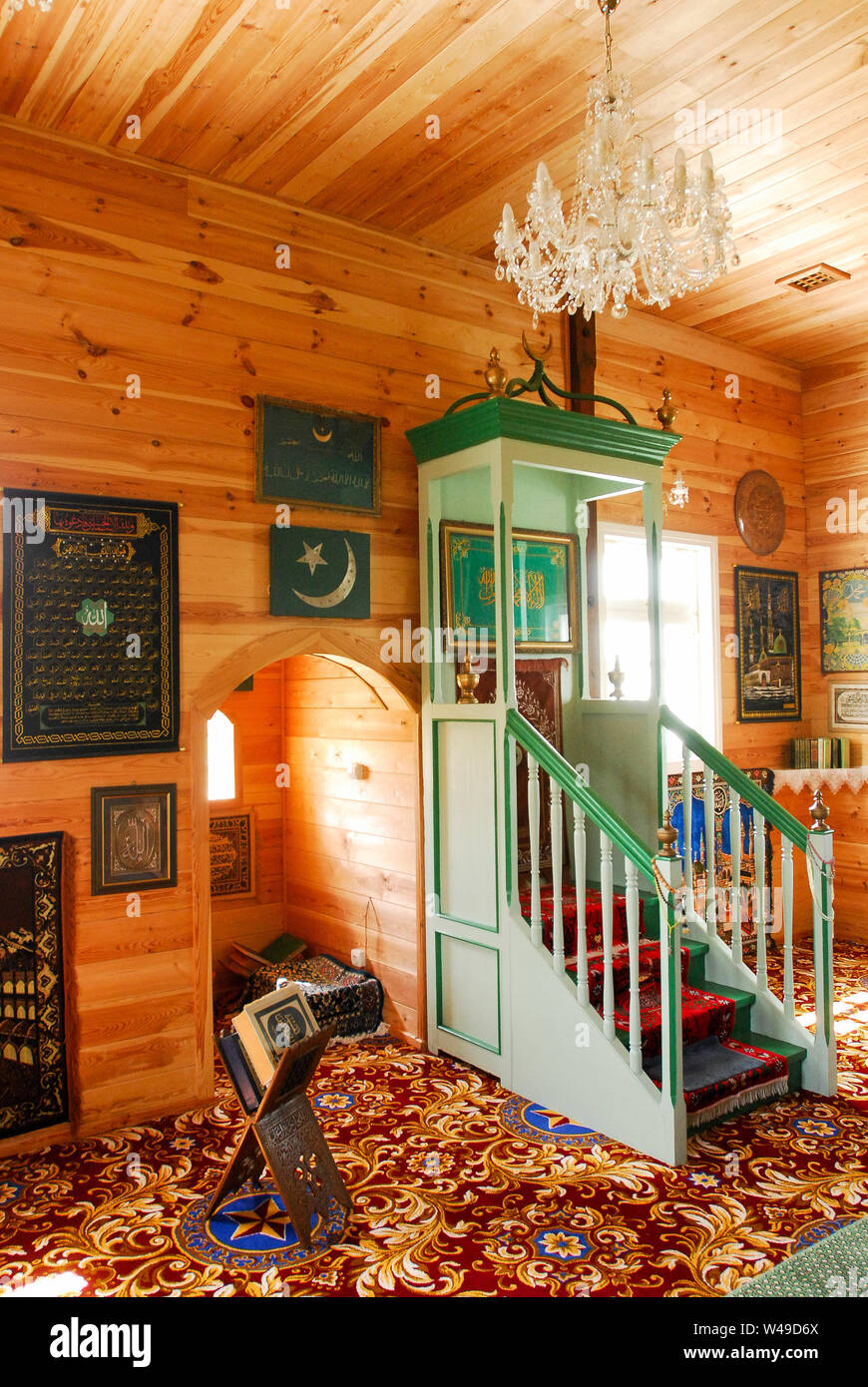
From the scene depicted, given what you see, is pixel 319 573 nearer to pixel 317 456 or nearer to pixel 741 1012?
pixel 317 456

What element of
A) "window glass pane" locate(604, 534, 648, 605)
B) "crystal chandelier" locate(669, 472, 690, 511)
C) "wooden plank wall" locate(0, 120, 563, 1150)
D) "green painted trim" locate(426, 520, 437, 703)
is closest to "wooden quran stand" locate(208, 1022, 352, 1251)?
"wooden plank wall" locate(0, 120, 563, 1150)

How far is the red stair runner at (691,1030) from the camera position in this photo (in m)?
3.60

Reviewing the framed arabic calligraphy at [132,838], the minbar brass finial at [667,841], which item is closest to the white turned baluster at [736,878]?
the minbar brass finial at [667,841]

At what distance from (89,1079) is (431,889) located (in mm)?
1588

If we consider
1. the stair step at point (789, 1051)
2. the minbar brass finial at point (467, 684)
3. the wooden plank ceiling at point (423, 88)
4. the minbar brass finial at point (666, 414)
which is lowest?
the stair step at point (789, 1051)

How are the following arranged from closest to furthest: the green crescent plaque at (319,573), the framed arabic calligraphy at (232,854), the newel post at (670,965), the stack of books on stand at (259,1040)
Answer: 1. the stack of books on stand at (259,1040)
2. the newel post at (670,965)
3. the green crescent plaque at (319,573)
4. the framed arabic calligraphy at (232,854)

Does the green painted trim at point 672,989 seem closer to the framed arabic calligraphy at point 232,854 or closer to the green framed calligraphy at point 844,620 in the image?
the framed arabic calligraphy at point 232,854

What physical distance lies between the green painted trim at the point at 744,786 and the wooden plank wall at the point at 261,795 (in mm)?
2217

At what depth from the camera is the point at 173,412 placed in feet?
12.4

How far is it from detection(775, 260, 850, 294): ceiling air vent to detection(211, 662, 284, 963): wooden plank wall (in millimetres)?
3472

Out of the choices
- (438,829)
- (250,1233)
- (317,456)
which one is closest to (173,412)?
(317,456)

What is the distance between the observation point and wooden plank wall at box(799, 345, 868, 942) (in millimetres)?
6254

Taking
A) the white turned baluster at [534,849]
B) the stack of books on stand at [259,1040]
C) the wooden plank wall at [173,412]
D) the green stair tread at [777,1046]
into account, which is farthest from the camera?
Result: the green stair tread at [777,1046]
